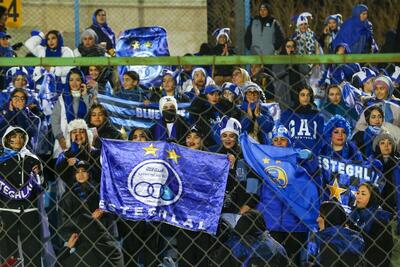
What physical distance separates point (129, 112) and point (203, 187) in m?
3.33

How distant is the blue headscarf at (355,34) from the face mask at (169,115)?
19.8ft

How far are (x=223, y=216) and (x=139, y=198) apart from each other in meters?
1.11

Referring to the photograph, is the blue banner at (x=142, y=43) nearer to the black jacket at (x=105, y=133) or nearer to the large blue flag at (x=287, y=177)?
the black jacket at (x=105, y=133)

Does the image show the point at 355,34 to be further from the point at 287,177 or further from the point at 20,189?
the point at 20,189

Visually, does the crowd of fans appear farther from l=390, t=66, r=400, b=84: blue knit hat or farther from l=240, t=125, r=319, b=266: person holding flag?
l=390, t=66, r=400, b=84: blue knit hat

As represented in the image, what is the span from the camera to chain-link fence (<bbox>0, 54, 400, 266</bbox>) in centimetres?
669

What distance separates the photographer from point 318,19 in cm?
2162

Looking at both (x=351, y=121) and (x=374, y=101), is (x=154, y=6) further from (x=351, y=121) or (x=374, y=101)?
(x=351, y=121)

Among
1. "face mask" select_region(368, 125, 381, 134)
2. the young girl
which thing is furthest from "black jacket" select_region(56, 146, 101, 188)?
"face mask" select_region(368, 125, 381, 134)

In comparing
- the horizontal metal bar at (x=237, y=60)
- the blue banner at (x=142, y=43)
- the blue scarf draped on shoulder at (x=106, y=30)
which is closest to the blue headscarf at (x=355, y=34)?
the blue banner at (x=142, y=43)

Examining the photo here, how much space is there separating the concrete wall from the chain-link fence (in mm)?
7522

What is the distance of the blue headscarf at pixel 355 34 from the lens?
14.0 meters

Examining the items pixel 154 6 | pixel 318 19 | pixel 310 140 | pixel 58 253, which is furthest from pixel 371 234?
pixel 318 19

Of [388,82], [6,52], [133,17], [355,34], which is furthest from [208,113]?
[133,17]
